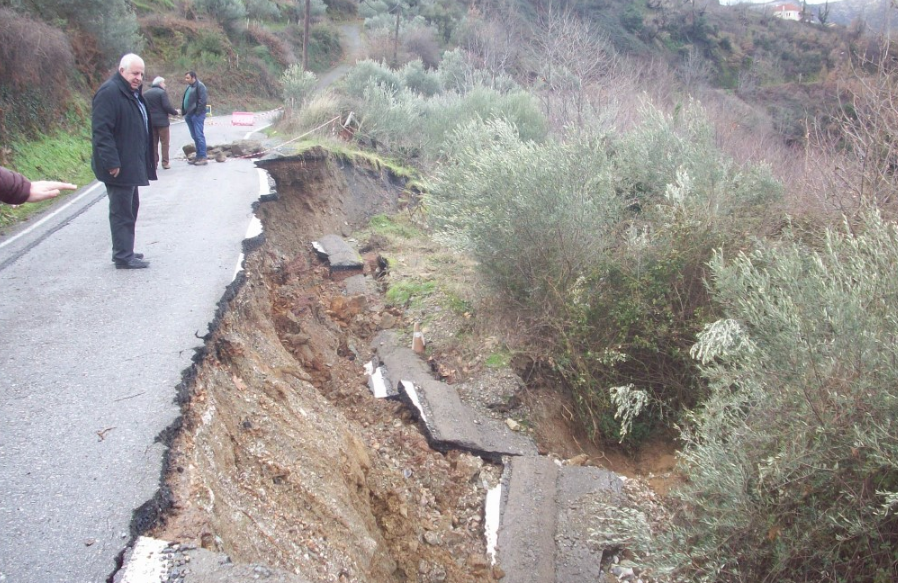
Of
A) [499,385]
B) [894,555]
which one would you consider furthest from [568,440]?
[894,555]

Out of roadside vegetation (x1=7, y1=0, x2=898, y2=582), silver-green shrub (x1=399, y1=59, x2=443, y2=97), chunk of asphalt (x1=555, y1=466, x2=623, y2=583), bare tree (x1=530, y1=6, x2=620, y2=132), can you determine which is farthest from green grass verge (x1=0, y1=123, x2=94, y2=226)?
silver-green shrub (x1=399, y1=59, x2=443, y2=97)

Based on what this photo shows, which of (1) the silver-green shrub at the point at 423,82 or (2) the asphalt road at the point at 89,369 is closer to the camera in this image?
(2) the asphalt road at the point at 89,369

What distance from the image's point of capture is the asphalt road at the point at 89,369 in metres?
2.92

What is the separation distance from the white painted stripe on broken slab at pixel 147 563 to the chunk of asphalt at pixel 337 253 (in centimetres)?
689

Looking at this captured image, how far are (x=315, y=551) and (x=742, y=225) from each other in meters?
5.26

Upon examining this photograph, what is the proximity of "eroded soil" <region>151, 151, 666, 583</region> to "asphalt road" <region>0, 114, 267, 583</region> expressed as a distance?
22 centimetres

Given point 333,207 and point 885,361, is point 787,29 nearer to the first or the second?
point 333,207

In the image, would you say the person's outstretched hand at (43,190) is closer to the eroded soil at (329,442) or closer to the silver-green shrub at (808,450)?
the eroded soil at (329,442)

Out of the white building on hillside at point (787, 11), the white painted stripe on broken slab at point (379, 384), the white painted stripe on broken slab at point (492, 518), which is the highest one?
the white building on hillside at point (787, 11)

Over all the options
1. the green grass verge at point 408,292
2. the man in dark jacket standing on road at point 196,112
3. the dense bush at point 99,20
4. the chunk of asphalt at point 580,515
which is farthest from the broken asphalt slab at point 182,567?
the dense bush at point 99,20

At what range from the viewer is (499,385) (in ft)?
21.8

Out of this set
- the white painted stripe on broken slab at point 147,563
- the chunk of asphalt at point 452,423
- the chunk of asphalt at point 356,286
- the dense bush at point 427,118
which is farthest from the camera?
the dense bush at point 427,118

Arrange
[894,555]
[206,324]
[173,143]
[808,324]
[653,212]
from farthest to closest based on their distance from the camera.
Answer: [173,143], [653,212], [206,324], [808,324], [894,555]

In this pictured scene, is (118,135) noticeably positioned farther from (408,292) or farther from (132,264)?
(408,292)
